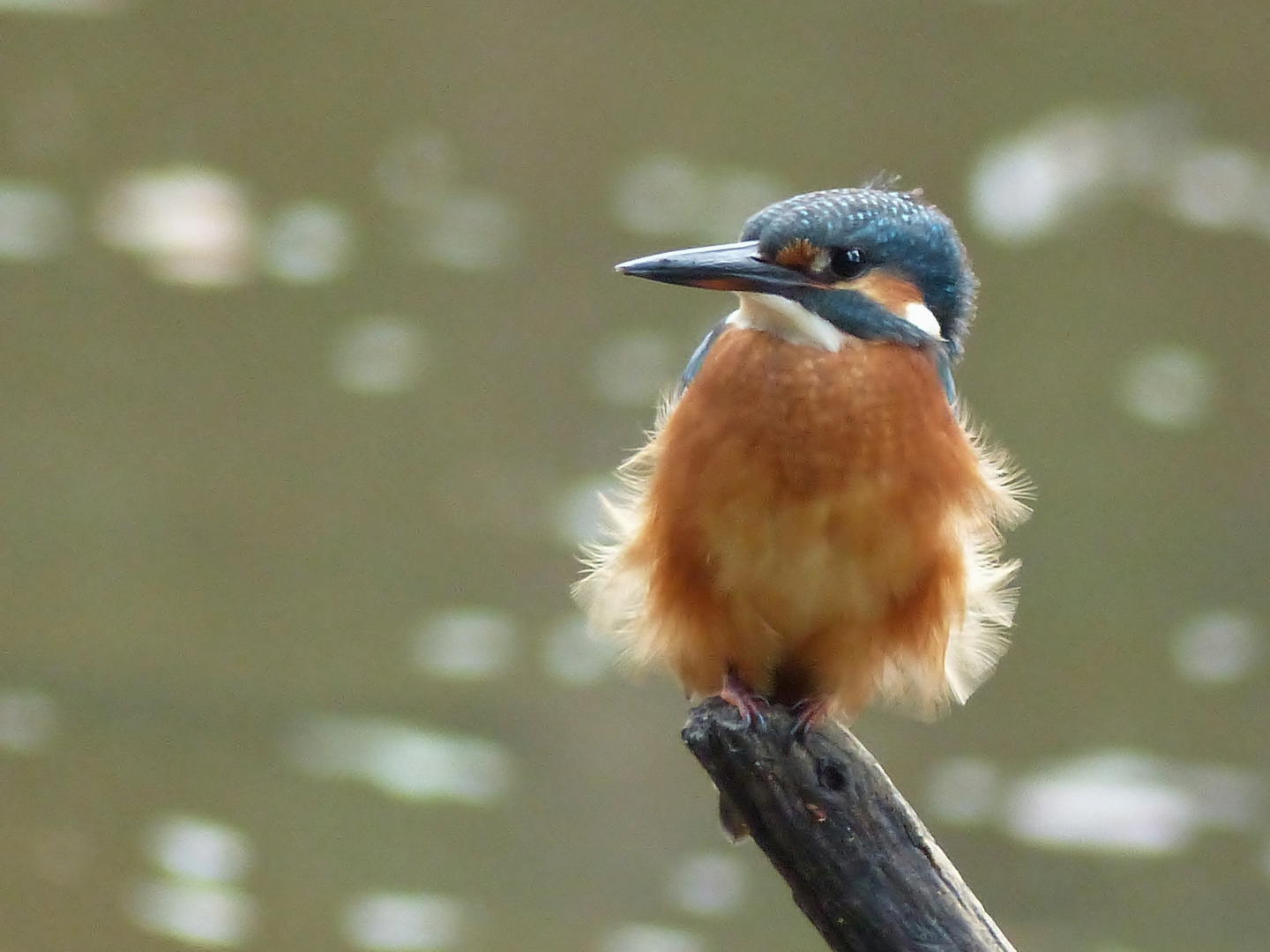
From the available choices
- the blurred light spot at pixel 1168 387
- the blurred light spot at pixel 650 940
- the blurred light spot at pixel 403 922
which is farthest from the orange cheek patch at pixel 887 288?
the blurred light spot at pixel 403 922

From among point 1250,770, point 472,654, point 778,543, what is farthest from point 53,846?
point 1250,770

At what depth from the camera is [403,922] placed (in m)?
2.87

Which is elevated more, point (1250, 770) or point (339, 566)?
point (339, 566)

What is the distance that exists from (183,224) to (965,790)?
1.75 m

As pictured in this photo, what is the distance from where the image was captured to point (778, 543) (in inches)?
64.5

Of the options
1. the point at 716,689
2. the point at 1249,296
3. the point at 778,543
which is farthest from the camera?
the point at 1249,296

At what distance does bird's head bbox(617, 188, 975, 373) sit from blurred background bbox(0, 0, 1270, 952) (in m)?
1.10

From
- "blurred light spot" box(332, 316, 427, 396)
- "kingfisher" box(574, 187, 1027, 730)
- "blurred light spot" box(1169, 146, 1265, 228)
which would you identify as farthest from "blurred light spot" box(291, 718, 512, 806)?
"blurred light spot" box(1169, 146, 1265, 228)

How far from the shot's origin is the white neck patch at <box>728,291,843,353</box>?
1679 millimetres

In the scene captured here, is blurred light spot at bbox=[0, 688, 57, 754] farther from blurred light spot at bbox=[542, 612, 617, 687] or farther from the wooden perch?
the wooden perch

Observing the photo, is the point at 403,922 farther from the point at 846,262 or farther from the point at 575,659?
the point at 846,262

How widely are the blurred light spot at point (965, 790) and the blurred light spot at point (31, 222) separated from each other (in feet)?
6.19

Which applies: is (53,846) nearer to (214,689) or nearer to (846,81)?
(214,689)

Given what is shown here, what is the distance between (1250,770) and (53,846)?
7.16 ft
